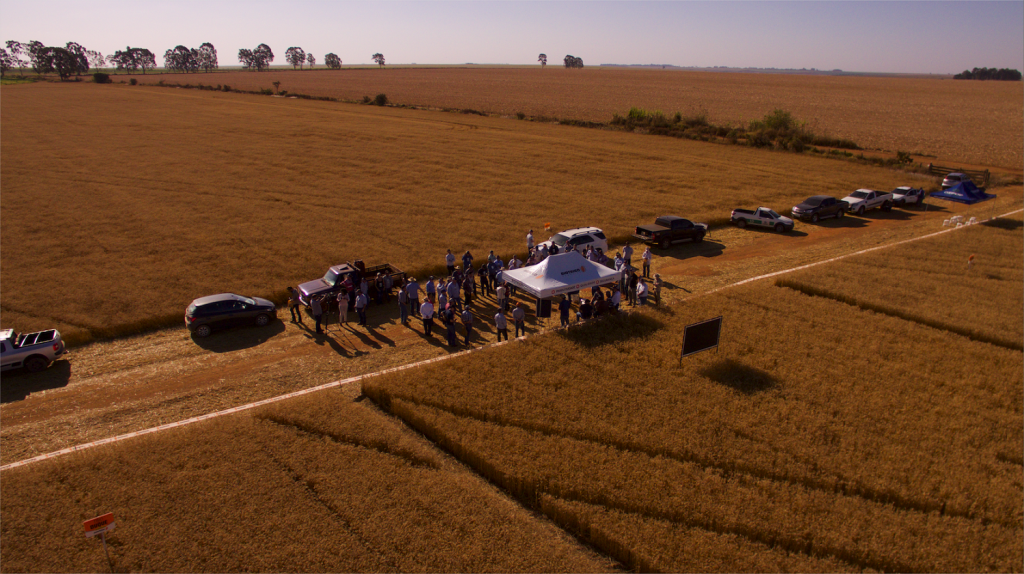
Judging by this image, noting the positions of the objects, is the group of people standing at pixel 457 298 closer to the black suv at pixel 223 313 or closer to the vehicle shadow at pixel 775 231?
the black suv at pixel 223 313

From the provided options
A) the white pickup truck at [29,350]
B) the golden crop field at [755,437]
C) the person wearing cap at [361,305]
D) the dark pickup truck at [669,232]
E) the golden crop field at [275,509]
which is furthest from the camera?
the dark pickup truck at [669,232]

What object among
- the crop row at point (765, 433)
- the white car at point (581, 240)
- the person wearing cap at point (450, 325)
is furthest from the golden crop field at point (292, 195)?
the crop row at point (765, 433)

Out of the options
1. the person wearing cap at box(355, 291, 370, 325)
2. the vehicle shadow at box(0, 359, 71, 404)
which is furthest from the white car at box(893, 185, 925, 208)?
the vehicle shadow at box(0, 359, 71, 404)

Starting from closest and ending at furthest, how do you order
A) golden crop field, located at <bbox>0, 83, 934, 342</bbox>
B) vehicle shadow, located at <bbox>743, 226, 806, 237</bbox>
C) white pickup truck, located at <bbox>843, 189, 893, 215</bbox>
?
golden crop field, located at <bbox>0, 83, 934, 342</bbox>, vehicle shadow, located at <bbox>743, 226, 806, 237</bbox>, white pickup truck, located at <bbox>843, 189, 893, 215</bbox>

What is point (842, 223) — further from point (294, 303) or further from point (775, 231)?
point (294, 303)

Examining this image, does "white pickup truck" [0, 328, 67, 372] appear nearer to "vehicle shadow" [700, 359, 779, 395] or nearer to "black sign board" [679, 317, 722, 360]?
"black sign board" [679, 317, 722, 360]
